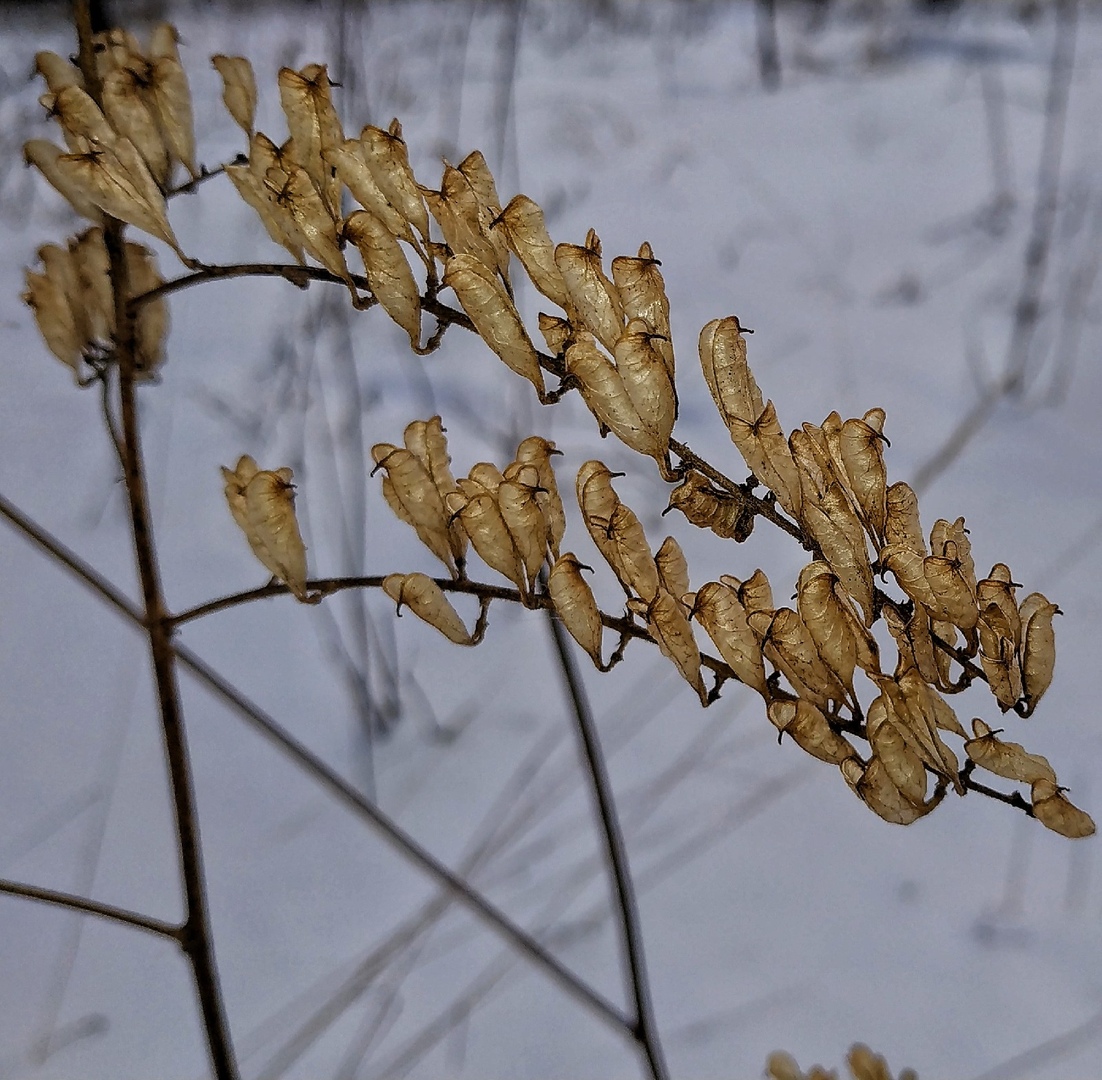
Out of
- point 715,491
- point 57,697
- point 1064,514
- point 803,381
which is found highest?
point 803,381

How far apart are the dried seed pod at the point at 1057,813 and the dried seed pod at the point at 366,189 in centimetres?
19

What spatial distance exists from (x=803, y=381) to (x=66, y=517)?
3.05 feet

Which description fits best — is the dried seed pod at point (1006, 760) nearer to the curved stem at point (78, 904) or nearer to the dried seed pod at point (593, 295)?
the dried seed pod at point (593, 295)

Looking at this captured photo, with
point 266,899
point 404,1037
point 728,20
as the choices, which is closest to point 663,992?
point 404,1037

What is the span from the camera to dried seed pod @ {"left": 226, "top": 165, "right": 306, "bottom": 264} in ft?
0.96

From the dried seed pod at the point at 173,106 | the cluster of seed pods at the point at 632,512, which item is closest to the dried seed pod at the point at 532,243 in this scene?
the cluster of seed pods at the point at 632,512

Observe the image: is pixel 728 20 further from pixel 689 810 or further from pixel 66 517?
pixel 689 810

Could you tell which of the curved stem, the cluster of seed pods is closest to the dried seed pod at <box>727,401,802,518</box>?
the cluster of seed pods

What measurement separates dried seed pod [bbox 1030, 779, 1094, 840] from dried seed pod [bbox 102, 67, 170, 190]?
28 cm

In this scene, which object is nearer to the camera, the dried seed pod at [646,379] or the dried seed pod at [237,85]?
the dried seed pod at [646,379]

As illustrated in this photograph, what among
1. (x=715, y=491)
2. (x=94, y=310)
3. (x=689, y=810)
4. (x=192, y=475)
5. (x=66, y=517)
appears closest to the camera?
(x=715, y=491)

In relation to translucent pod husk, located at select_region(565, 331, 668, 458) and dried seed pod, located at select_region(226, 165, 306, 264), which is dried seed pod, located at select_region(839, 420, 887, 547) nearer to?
translucent pod husk, located at select_region(565, 331, 668, 458)

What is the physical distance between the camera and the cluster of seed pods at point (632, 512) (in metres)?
0.26

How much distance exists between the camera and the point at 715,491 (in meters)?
0.27
